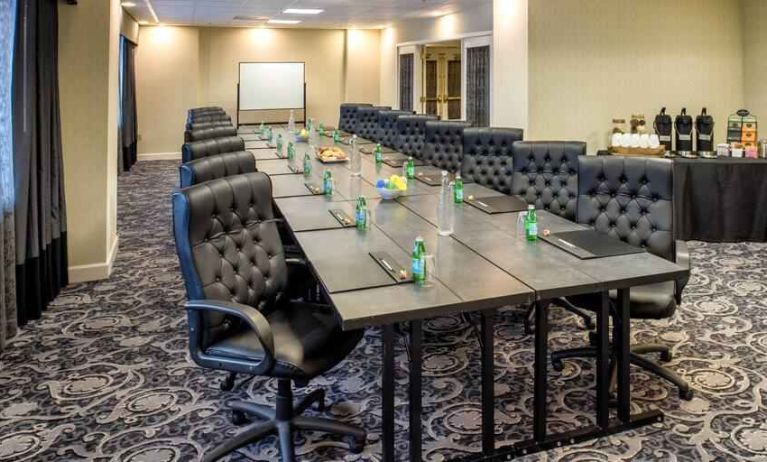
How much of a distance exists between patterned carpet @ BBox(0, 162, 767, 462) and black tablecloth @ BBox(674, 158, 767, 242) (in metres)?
1.37

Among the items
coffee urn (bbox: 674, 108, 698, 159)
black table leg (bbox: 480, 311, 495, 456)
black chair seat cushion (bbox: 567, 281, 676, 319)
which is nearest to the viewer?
black table leg (bbox: 480, 311, 495, 456)

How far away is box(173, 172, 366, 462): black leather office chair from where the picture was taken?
6.85 feet

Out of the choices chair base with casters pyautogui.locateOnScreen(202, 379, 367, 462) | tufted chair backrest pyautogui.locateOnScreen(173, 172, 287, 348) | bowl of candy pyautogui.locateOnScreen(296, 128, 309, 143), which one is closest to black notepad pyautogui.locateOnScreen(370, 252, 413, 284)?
tufted chair backrest pyautogui.locateOnScreen(173, 172, 287, 348)

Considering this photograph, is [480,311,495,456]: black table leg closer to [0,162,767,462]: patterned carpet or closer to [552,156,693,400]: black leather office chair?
[0,162,767,462]: patterned carpet

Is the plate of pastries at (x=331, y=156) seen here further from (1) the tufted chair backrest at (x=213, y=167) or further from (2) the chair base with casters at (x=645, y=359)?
(2) the chair base with casters at (x=645, y=359)

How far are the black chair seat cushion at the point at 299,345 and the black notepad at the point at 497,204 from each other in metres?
1.30

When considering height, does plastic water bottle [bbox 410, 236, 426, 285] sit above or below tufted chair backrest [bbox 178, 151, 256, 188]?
below

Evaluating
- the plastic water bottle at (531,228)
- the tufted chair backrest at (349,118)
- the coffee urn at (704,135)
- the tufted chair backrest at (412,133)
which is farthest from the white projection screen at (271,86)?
the plastic water bottle at (531,228)

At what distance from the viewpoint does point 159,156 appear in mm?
11773

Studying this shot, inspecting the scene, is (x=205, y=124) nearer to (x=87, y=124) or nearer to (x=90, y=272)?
(x=87, y=124)

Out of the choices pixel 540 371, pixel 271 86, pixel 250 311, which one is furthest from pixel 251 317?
pixel 271 86

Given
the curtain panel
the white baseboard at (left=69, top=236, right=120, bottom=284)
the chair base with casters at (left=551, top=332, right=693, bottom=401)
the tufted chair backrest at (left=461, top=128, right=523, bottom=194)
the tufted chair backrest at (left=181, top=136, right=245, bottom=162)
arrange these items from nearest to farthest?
the chair base with casters at (left=551, top=332, right=693, bottom=401)
the curtain panel
the tufted chair backrest at (left=181, top=136, right=245, bottom=162)
the white baseboard at (left=69, top=236, right=120, bottom=284)
the tufted chair backrest at (left=461, top=128, right=523, bottom=194)

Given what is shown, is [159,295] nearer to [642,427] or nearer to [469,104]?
[642,427]

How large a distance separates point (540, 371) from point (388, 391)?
0.66 metres
